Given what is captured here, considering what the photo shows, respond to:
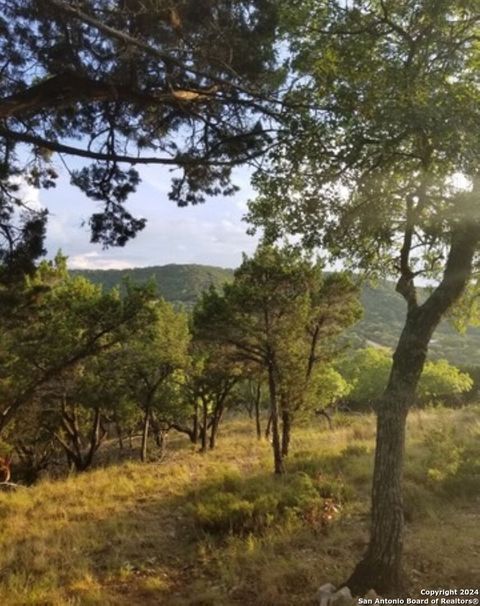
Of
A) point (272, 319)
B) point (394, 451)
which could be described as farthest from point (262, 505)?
point (272, 319)

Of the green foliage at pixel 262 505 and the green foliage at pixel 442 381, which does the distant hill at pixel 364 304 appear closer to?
the green foliage at pixel 442 381

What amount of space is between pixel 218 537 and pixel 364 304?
333 feet

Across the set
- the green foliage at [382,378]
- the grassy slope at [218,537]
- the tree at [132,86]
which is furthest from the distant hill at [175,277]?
Result: the tree at [132,86]

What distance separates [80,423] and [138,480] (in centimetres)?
1403

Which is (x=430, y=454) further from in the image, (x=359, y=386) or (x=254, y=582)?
(x=359, y=386)

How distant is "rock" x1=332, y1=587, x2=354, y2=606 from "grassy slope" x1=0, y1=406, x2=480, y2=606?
2.73ft

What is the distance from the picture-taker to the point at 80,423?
27.6m

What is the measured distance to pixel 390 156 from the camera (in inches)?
203

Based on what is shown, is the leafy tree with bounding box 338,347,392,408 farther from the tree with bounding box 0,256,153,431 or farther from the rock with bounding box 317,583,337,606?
the rock with bounding box 317,583,337,606

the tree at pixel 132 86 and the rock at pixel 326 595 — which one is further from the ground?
the tree at pixel 132 86

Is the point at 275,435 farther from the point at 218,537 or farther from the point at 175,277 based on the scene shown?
the point at 175,277

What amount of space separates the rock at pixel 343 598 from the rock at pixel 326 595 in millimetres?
55

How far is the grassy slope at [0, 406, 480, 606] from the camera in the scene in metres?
6.09

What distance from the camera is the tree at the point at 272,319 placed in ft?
43.3
